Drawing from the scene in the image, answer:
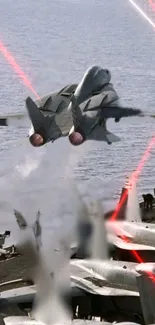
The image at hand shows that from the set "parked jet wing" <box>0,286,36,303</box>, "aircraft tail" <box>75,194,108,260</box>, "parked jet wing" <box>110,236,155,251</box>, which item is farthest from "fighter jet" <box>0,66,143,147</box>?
"parked jet wing" <box>0,286,36,303</box>

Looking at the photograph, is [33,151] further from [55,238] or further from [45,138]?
[55,238]

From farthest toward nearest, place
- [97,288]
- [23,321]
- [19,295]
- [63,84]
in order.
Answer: [63,84]
[97,288]
[19,295]
[23,321]

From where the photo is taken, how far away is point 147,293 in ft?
69.9

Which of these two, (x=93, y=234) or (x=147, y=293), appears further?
(x=93, y=234)

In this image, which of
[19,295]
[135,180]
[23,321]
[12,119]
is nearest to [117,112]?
[135,180]

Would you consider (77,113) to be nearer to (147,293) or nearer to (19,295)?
(19,295)

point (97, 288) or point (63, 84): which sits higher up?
point (63, 84)

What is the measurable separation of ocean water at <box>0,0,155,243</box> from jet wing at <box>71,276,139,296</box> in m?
6.39

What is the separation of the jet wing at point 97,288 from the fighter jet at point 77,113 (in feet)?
33.6

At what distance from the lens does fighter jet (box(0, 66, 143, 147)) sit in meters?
34.7

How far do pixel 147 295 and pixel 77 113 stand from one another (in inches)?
597

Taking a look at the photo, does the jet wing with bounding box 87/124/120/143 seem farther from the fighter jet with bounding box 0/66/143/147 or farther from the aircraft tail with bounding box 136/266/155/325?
the aircraft tail with bounding box 136/266/155/325

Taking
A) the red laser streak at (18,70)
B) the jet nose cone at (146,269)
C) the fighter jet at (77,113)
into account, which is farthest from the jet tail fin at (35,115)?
the red laser streak at (18,70)

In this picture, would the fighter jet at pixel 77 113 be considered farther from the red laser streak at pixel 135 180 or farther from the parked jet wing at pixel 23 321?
the parked jet wing at pixel 23 321
